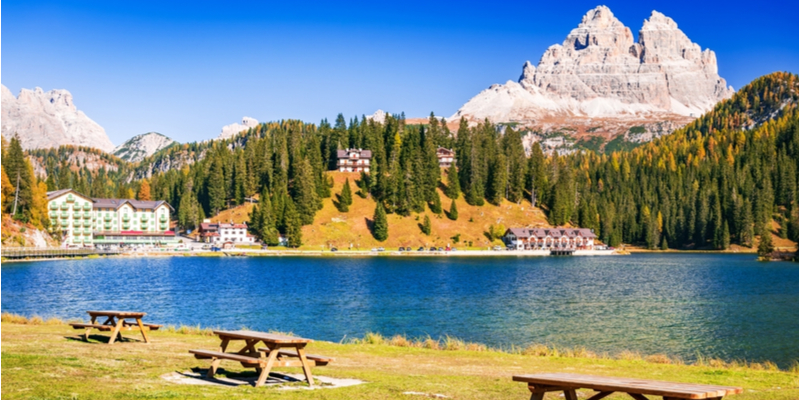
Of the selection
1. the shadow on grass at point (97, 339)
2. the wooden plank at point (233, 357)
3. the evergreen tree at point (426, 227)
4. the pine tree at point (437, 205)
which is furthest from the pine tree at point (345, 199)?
the wooden plank at point (233, 357)

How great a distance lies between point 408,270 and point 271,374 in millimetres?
92406

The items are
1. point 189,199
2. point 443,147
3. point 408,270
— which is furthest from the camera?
point 443,147

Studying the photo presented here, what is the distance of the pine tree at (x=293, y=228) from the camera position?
497 ft

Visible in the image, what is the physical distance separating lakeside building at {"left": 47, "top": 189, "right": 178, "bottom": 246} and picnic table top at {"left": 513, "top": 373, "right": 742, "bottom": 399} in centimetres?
16448

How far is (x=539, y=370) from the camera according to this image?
22.1 meters

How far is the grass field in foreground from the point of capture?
48.5 ft

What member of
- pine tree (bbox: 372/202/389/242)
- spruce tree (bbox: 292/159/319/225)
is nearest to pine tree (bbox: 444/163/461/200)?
pine tree (bbox: 372/202/389/242)

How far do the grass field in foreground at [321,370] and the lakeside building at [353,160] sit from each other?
154 meters

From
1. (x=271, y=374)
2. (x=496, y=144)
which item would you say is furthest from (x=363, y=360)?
(x=496, y=144)

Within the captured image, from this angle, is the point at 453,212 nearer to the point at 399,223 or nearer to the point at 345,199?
the point at 399,223

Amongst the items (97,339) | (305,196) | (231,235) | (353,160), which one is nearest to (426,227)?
(305,196)

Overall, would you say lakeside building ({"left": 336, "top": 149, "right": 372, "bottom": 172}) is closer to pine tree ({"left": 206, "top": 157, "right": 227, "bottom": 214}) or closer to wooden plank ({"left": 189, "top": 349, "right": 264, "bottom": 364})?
pine tree ({"left": 206, "top": 157, "right": 227, "bottom": 214})

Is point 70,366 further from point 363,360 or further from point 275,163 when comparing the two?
point 275,163

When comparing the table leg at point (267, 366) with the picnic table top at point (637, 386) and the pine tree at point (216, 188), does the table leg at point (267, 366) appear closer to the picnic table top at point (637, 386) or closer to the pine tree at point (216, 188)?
the picnic table top at point (637, 386)
